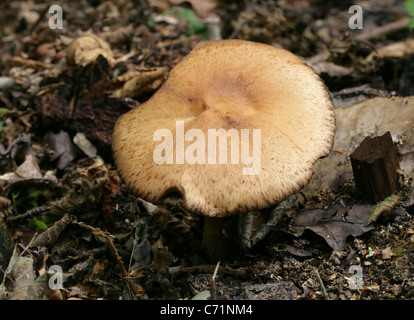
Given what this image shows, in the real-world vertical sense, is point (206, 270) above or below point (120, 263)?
below

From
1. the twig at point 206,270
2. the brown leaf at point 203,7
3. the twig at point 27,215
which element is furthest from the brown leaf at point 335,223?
the brown leaf at point 203,7

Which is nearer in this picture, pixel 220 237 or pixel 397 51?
pixel 220 237

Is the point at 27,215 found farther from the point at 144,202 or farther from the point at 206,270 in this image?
the point at 206,270

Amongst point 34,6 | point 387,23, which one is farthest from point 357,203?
point 34,6

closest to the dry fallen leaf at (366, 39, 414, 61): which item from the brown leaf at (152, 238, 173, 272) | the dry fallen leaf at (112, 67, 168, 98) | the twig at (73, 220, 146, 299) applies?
the dry fallen leaf at (112, 67, 168, 98)

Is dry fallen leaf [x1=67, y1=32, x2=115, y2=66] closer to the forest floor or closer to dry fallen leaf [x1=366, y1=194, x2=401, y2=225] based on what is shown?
the forest floor

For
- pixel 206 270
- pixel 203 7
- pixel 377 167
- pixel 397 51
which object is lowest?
pixel 206 270

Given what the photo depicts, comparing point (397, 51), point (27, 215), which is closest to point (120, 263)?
point (27, 215)
